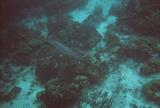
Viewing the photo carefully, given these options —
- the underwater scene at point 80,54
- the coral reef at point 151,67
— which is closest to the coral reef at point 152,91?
the underwater scene at point 80,54

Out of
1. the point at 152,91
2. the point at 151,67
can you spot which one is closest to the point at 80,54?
the point at 151,67

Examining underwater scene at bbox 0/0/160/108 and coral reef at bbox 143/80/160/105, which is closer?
coral reef at bbox 143/80/160/105

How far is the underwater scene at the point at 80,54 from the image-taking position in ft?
16.5

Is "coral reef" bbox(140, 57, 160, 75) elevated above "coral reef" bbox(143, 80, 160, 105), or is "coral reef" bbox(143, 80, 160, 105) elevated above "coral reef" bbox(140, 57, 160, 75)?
"coral reef" bbox(140, 57, 160, 75)

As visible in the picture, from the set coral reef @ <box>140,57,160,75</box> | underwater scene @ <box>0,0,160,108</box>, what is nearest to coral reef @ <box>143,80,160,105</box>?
underwater scene @ <box>0,0,160,108</box>

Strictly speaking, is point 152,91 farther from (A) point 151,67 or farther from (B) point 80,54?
(B) point 80,54

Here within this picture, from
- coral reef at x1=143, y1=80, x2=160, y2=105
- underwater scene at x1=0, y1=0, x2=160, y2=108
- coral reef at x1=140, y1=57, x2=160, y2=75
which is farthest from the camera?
coral reef at x1=140, y1=57, x2=160, y2=75

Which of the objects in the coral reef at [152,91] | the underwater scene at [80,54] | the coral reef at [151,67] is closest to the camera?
the coral reef at [152,91]

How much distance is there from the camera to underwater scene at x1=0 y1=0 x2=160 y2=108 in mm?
5035

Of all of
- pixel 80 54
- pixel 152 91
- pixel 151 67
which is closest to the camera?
pixel 152 91

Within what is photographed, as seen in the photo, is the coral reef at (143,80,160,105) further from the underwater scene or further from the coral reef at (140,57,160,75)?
the coral reef at (140,57,160,75)

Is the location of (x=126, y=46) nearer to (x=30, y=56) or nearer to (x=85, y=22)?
(x=85, y=22)

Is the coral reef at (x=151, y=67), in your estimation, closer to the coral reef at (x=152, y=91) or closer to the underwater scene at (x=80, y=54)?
the underwater scene at (x=80, y=54)

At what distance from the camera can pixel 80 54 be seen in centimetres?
634
